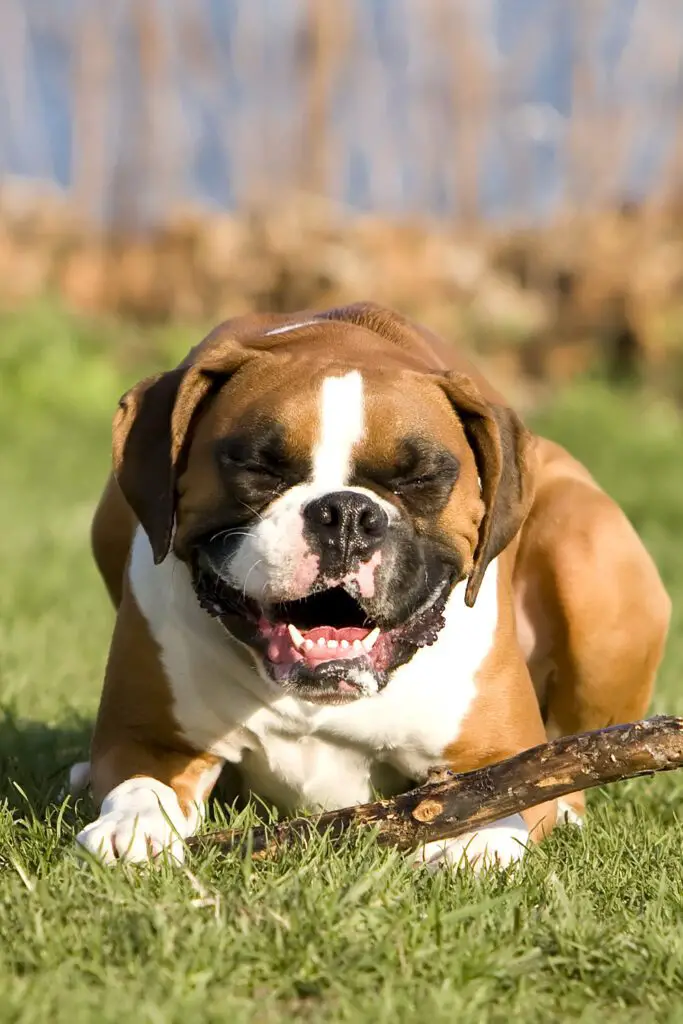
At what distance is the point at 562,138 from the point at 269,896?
14.9m

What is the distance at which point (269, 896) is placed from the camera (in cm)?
271

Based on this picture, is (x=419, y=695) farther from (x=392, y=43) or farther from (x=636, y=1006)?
(x=392, y=43)

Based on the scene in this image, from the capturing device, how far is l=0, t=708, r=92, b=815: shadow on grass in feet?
12.6

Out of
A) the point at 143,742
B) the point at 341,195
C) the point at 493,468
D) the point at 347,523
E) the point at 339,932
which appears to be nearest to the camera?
the point at 339,932

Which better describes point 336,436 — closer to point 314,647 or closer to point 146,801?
point 314,647

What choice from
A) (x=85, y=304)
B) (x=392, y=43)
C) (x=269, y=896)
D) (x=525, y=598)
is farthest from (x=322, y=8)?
(x=269, y=896)

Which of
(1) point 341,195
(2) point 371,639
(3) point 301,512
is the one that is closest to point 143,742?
(2) point 371,639

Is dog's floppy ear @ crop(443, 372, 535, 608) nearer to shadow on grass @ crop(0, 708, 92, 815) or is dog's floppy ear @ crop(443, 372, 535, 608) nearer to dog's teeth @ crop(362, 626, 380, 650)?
dog's teeth @ crop(362, 626, 380, 650)

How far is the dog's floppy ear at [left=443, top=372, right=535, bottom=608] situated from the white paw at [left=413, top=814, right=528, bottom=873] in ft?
1.76

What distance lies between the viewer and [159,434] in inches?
134

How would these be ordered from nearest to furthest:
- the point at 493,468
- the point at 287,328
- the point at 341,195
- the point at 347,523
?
the point at 347,523, the point at 493,468, the point at 287,328, the point at 341,195

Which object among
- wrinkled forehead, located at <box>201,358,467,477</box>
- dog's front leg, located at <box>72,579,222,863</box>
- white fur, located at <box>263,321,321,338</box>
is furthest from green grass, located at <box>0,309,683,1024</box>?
white fur, located at <box>263,321,321,338</box>

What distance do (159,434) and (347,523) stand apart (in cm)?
58

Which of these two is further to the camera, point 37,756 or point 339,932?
point 37,756
